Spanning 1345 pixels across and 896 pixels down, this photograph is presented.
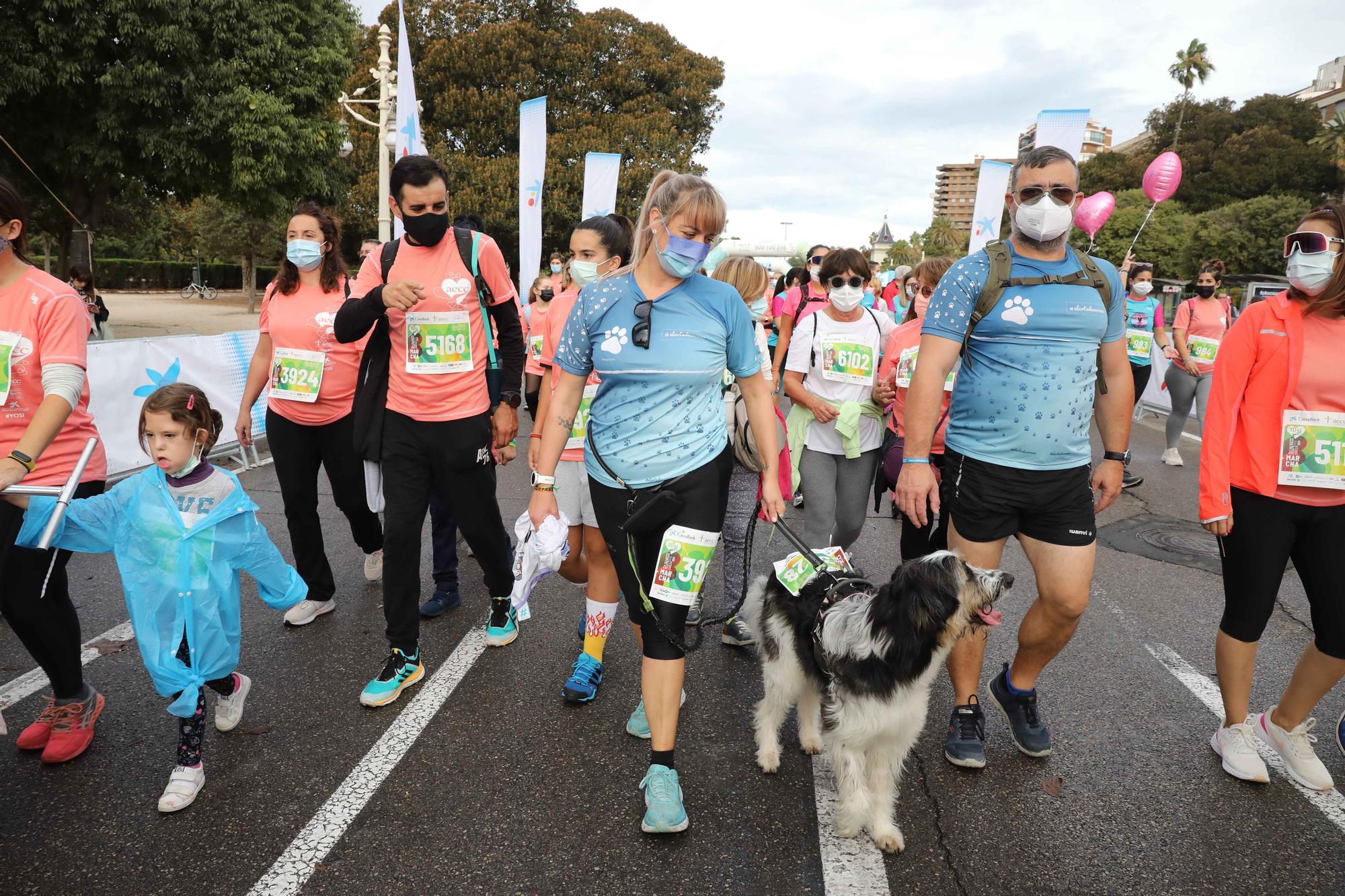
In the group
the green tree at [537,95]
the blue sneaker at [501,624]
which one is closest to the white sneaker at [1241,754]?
the blue sneaker at [501,624]

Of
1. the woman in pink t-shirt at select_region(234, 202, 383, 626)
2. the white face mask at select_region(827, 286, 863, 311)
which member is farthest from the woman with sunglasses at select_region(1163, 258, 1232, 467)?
the woman in pink t-shirt at select_region(234, 202, 383, 626)

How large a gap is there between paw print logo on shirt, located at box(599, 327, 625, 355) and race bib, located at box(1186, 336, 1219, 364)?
27.1 feet

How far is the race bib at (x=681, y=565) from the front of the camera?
8.88 ft

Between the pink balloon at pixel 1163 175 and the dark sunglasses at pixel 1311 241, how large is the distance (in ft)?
40.0

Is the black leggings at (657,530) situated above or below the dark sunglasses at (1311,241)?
below

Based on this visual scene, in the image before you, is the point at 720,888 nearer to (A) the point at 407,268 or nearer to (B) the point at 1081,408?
(B) the point at 1081,408

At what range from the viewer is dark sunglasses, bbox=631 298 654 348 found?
264 centimetres

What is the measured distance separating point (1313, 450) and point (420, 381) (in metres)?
3.51

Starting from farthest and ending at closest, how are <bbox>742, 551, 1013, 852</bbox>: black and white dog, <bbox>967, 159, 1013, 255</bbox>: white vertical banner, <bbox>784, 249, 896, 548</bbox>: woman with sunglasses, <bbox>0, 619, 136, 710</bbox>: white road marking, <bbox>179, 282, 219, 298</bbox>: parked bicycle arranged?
1. <bbox>179, 282, 219, 298</bbox>: parked bicycle
2. <bbox>967, 159, 1013, 255</bbox>: white vertical banner
3. <bbox>784, 249, 896, 548</bbox>: woman with sunglasses
4. <bbox>0, 619, 136, 710</bbox>: white road marking
5. <bbox>742, 551, 1013, 852</bbox>: black and white dog

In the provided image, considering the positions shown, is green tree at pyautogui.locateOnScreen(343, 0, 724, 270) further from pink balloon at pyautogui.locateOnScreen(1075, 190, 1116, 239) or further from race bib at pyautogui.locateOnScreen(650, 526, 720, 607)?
race bib at pyautogui.locateOnScreen(650, 526, 720, 607)

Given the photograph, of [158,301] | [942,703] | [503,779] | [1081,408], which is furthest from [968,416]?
[158,301]

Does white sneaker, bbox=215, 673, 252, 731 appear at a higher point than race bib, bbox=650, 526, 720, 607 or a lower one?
lower

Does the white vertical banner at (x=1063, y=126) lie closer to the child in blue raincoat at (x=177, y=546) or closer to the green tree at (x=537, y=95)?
the child in blue raincoat at (x=177, y=546)

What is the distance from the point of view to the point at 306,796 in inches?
114
